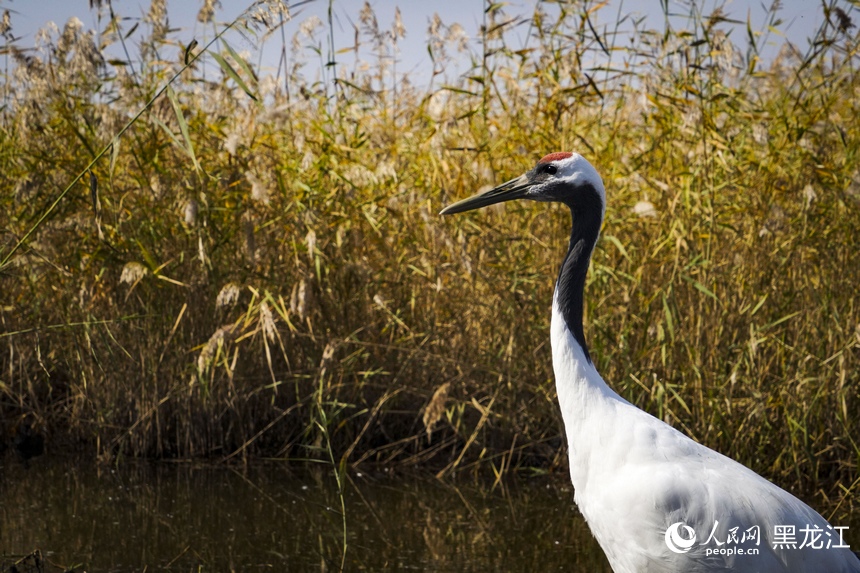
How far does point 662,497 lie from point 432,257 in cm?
257

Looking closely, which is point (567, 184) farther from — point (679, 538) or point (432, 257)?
point (432, 257)

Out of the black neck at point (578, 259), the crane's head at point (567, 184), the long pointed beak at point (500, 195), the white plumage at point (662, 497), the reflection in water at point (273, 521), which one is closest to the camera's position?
the white plumage at point (662, 497)

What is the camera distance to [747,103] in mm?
4637

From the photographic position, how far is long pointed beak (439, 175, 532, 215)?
3193mm

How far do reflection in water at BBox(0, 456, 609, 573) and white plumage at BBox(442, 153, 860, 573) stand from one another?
1247 millimetres

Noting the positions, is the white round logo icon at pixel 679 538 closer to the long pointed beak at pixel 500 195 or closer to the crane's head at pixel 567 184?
the crane's head at pixel 567 184

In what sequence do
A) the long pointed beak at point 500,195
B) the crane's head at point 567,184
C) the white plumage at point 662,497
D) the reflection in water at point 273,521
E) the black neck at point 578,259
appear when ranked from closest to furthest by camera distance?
the white plumage at point 662,497, the black neck at point 578,259, the crane's head at point 567,184, the long pointed beak at point 500,195, the reflection in water at point 273,521

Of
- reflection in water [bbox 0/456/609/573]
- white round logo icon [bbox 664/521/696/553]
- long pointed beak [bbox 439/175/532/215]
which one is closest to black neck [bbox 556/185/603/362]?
long pointed beak [bbox 439/175/532/215]

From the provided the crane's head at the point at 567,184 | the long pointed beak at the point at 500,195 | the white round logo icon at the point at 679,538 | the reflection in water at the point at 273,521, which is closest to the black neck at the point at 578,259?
the crane's head at the point at 567,184

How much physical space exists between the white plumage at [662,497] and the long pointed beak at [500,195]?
45cm

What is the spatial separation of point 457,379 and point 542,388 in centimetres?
42

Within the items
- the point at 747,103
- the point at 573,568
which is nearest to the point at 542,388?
the point at 573,568

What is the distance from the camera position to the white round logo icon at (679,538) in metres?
2.62

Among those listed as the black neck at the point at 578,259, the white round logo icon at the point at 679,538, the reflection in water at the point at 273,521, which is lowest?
the reflection in water at the point at 273,521
